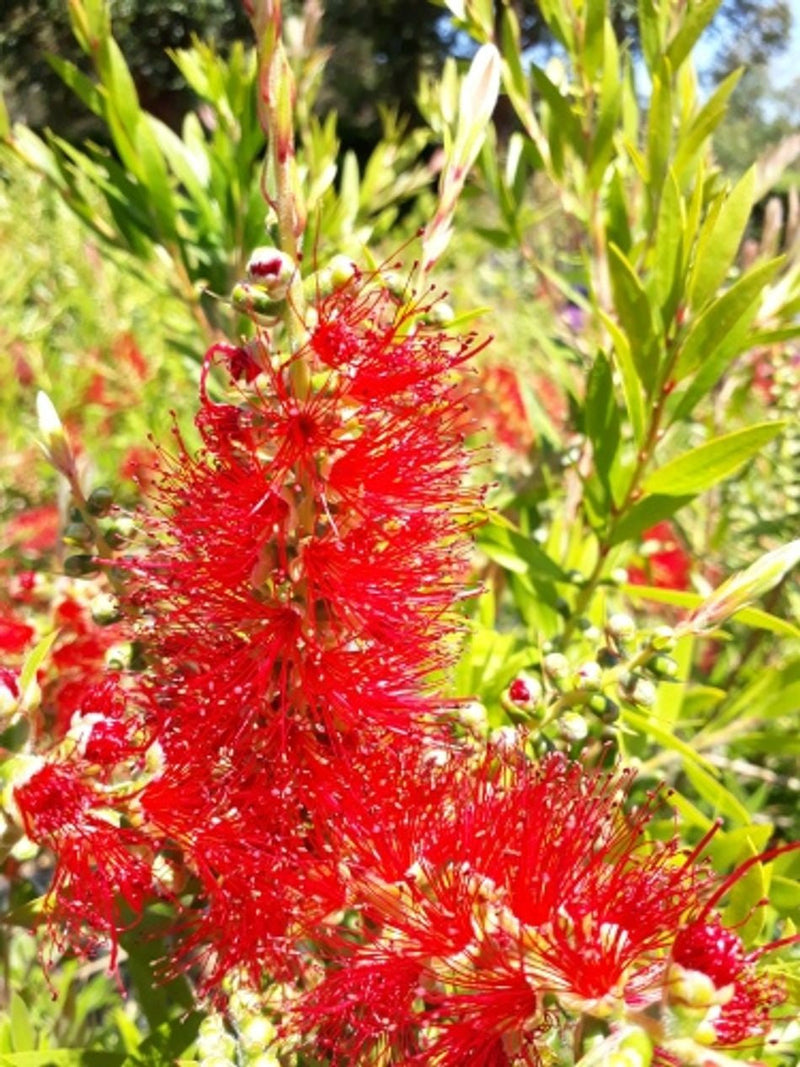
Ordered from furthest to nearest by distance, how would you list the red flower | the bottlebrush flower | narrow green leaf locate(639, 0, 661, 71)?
the red flower
narrow green leaf locate(639, 0, 661, 71)
the bottlebrush flower

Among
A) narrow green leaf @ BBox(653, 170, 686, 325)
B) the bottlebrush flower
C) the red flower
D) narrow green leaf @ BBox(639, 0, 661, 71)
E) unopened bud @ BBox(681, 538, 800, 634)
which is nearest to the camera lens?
the bottlebrush flower

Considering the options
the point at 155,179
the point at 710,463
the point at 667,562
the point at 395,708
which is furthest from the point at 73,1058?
the point at 667,562

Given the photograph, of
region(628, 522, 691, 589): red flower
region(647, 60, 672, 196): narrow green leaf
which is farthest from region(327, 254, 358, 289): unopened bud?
region(628, 522, 691, 589): red flower

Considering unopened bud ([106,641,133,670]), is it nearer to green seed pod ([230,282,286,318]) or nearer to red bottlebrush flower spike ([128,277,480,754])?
red bottlebrush flower spike ([128,277,480,754])

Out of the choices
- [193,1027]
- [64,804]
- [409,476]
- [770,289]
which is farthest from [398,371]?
[770,289]

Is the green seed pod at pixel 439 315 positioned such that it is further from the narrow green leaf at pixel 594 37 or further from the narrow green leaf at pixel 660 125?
the narrow green leaf at pixel 594 37

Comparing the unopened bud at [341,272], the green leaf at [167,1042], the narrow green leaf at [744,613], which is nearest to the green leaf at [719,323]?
the narrow green leaf at [744,613]

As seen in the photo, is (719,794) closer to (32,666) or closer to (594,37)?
(32,666)
